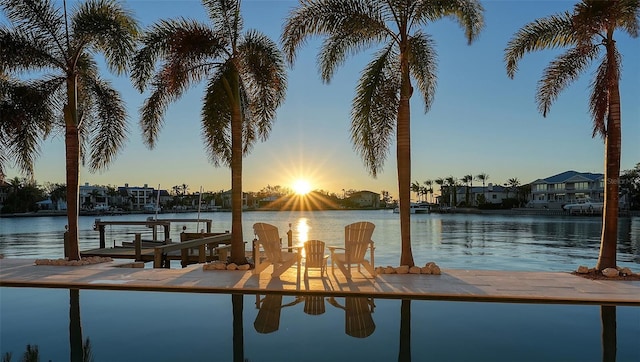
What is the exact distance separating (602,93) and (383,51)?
4506 mm

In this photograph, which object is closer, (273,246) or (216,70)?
(273,246)

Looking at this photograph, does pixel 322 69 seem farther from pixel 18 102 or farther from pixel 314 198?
pixel 314 198

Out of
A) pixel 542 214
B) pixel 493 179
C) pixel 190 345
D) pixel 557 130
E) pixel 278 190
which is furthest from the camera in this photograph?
pixel 278 190

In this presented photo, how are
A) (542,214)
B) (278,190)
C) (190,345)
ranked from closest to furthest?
(190,345)
(542,214)
(278,190)

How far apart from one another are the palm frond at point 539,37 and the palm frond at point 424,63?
5.17 feet

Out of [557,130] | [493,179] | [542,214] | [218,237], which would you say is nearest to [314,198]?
[493,179]

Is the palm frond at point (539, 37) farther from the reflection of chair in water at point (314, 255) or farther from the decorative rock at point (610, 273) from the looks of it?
the reflection of chair in water at point (314, 255)

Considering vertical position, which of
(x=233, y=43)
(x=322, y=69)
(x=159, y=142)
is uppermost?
(x=233, y=43)

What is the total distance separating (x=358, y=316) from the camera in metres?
6.01

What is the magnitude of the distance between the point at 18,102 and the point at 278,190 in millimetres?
121353

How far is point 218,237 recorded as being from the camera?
1277 centimetres

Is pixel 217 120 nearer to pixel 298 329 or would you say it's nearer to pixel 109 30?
pixel 109 30

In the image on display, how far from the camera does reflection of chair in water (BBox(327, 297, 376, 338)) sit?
542 centimetres

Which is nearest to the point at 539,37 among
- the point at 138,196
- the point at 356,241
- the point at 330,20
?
the point at 330,20
